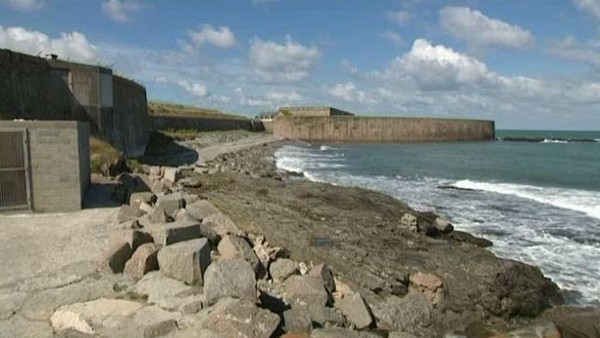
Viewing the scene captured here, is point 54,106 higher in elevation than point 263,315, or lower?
higher

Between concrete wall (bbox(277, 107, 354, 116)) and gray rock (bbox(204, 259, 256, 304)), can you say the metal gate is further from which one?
concrete wall (bbox(277, 107, 354, 116))

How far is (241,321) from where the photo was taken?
592cm

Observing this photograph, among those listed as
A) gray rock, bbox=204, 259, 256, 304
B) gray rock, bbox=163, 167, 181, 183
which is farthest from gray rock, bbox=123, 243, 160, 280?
gray rock, bbox=163, 167, 181, 183

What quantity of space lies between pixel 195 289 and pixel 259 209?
849cm

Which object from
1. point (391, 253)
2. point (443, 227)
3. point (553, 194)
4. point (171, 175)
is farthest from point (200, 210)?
point (553, 194)

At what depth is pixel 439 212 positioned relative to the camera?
19141 mm

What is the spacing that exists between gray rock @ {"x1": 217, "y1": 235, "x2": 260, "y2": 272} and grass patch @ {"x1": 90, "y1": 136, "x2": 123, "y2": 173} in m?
9.12

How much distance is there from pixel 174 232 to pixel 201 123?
54.5m

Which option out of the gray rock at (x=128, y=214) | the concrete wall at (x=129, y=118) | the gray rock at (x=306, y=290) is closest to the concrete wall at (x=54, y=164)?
the gray rock at (x=128, y=214)

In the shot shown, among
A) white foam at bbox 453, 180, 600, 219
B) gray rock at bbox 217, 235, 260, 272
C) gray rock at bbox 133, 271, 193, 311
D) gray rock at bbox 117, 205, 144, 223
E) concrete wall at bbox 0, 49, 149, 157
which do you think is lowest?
white foam at bbox 453, 180, 600, 219

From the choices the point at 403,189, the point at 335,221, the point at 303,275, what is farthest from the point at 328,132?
the point at 303,275

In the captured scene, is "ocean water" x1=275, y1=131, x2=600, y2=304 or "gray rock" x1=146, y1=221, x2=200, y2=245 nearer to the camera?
"gray rock" x1=146, y1=221, x2=200, y2=245

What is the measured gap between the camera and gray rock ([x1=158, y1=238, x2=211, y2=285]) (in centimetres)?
727

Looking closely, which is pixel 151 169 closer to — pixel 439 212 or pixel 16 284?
pixel 439 212
